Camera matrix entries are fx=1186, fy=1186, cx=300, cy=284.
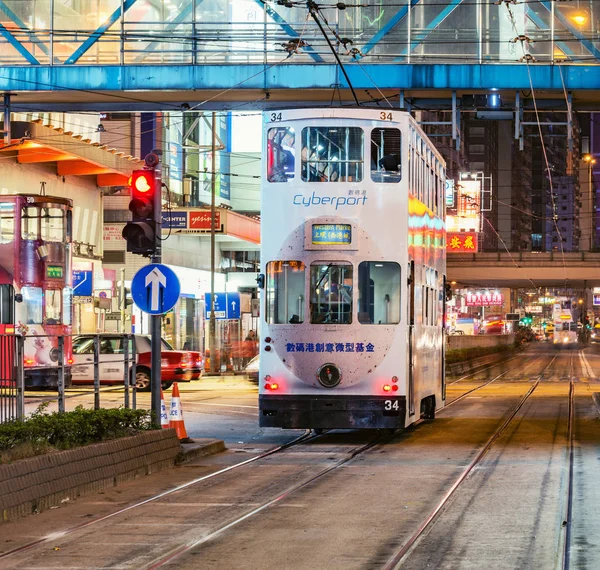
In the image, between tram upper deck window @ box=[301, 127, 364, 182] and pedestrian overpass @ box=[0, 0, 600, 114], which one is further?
pedestrian overpass @ box=[0, 0, 600, 114]

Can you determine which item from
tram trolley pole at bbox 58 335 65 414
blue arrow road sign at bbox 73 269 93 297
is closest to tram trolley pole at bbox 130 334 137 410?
tram trolley pole at bbox 58 335 65 414

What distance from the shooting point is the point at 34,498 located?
1175 cm

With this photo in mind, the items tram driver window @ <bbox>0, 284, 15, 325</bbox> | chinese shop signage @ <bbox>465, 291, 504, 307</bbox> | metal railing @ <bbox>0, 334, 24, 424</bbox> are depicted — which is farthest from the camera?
chinese shop signage @ <bbox>465, 291, 504, 307</bbox>

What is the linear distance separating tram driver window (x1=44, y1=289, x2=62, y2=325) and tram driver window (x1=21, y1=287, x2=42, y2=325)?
22 cm

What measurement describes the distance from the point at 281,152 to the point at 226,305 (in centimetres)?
2561

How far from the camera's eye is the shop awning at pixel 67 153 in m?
35.6

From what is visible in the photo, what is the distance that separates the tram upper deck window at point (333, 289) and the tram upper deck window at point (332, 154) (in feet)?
4.40

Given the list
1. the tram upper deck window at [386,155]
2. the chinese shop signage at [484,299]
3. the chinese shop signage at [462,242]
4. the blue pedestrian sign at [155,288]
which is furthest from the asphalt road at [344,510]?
the chinese shop signage at [484,299]

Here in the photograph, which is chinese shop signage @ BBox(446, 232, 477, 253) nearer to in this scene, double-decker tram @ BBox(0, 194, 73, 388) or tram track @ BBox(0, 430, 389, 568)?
double-decker tram @ BBox(0, 194, 73, 388)

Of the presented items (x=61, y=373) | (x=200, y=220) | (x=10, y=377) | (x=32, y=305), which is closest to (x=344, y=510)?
(x=10, y=377)

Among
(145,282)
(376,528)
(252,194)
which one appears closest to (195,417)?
(145,282)

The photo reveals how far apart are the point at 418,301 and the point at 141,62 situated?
9.29 meters

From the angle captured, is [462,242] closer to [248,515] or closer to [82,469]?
[82,469]

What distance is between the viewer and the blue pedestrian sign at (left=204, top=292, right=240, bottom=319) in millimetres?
43344
